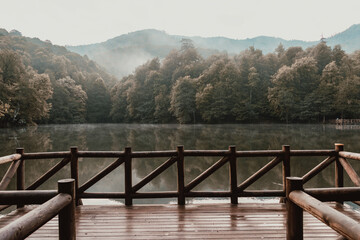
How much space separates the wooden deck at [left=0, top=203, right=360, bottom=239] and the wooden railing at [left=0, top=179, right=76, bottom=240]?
1.90 meters

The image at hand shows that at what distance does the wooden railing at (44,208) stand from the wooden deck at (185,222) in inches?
74.7

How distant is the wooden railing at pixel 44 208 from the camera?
1622 millimetres

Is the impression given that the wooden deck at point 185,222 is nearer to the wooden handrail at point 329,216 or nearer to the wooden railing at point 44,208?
the wooden railing at point 44,208

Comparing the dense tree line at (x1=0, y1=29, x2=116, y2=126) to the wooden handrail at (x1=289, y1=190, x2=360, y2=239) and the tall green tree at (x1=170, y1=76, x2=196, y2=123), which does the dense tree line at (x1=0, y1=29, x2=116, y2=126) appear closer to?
the tall green tree at (x1=170, y1=76, x2=196, y2=123)

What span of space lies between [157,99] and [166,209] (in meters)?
66.0

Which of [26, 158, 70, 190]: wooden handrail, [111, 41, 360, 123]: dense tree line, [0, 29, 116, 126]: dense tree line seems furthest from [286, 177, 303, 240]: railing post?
[111, 41, 360, 123]: dense tree line

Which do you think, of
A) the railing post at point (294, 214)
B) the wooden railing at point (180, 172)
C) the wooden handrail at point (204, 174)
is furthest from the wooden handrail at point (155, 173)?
the railing post at point (294, 214)

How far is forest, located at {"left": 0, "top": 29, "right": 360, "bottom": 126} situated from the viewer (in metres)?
46.7

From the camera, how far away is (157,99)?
70.4 metres

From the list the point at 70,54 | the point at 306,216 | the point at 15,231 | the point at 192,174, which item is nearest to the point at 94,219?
the point at 15,231

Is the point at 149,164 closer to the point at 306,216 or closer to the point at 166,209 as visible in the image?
the point at 166,209

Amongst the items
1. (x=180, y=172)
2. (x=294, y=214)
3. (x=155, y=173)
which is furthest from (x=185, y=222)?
(x=294, y=214)

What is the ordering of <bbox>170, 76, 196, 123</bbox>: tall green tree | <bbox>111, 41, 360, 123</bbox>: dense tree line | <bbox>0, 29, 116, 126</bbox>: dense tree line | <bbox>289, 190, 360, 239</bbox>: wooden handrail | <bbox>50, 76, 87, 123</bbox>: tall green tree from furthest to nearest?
<bbox>50, 76, 87, 123</bbox>: tall green tree, <bbox>170, 76, 196, 123</bbox>: tall green tree, <bbox>111, 41, 360, 123</bbox>: dense tree line, <bbox>0, 29, 116, 126</bbox>: dense tree line, <bbox>289, 190, 360, 239</bbox>: wooden handrail

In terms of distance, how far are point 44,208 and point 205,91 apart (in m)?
60.2
